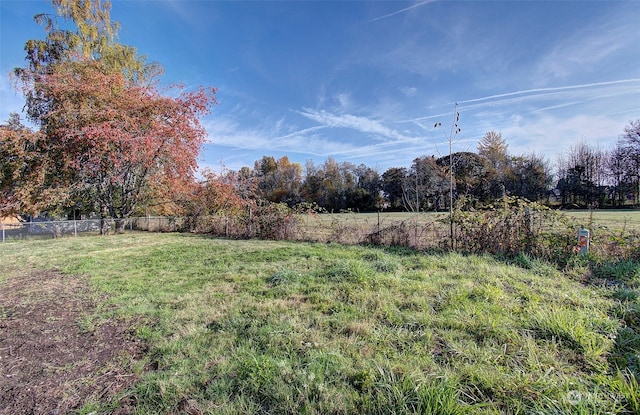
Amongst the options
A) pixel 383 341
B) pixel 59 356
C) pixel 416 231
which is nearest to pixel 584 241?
pixel 416 231

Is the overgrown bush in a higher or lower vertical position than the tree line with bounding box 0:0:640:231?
lower

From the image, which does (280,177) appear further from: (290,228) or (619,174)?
(619,174)

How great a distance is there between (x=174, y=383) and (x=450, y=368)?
194 cm

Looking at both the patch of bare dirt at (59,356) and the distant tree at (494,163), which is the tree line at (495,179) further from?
the patch of bare dirt at (59,356)

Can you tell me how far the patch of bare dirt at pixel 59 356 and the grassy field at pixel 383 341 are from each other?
15 centimetres

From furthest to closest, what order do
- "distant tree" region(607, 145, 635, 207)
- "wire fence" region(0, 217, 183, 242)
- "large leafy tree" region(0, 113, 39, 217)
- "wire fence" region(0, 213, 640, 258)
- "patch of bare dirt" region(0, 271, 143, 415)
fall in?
"distant tree" region(607, 145, 635, 207), "wire fence" region(0, 217, 183, 242), "large leafy tree" region(0, 113, 39, 217), "wire fence" region(0, 213, 640, 258), "patch of bare dirt" region(0, 271, 143, 415)

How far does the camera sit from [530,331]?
98.1 inches

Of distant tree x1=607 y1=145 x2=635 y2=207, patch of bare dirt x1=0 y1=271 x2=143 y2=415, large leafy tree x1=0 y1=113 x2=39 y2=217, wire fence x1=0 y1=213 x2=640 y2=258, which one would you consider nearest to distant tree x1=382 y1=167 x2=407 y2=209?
distant tree x1=607 y1=145 x2=635 y2=207

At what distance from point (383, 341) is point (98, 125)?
522 inches

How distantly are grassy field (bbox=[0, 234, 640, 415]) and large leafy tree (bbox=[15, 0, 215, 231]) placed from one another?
356 inches

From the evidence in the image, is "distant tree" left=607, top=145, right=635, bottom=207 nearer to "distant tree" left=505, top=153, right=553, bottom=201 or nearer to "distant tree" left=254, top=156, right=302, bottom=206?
"distant tree" left=505, top=153, right=553, bottom=201

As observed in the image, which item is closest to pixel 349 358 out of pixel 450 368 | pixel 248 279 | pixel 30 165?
pixel 450 368

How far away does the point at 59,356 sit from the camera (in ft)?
8.04

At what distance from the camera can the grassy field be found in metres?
1.74
